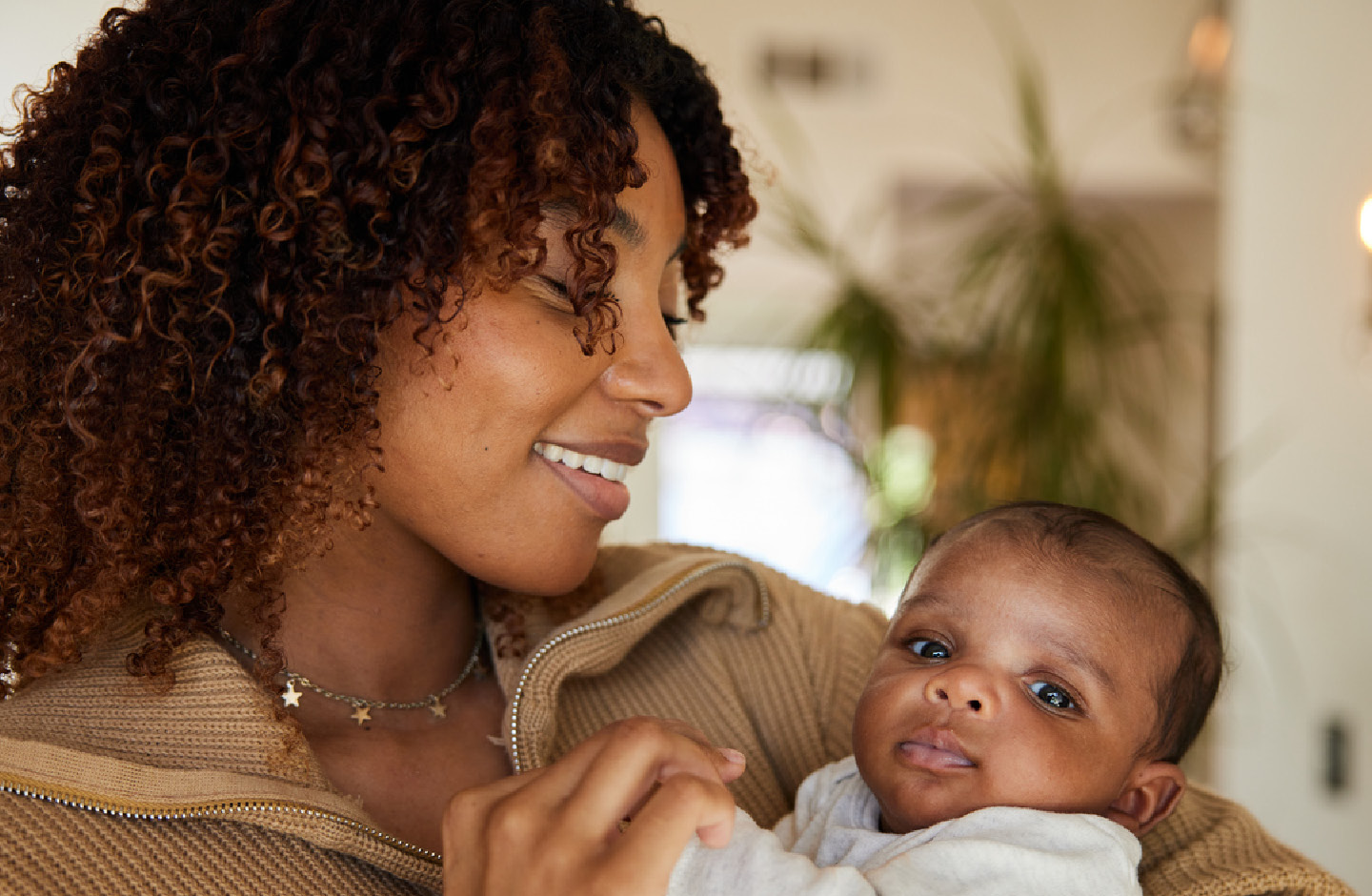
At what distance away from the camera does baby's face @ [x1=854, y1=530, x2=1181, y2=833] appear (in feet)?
3.67

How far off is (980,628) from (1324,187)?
5.70 ft

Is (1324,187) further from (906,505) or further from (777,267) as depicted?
(777,267)

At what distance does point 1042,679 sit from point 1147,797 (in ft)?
0.58

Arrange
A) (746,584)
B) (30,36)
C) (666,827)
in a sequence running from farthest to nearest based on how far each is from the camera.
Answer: (30,36) < (746,584) < (666,827)

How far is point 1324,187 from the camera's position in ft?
8.10

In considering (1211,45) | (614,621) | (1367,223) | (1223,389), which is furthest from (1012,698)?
(1211,45)

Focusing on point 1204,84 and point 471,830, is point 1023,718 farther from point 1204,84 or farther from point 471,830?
point 1204,84

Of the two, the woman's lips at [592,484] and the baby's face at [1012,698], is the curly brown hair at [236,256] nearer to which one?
the woman's lips at [592,484]

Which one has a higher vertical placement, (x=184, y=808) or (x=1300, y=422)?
(x=184, y=808)

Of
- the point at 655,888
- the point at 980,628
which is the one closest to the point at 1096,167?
the point at 980,628

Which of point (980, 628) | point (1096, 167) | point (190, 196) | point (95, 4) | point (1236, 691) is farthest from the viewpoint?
→ point (1096, 167)

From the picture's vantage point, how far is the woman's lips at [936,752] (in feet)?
3.70

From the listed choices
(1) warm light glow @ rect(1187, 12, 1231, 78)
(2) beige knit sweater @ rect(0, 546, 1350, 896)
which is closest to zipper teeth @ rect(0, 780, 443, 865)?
(2) beige knit sweater @ rect(0, 546, 1350, 896)

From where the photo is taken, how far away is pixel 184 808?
3.32 ft
